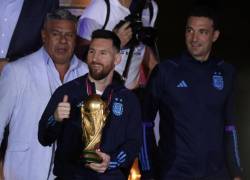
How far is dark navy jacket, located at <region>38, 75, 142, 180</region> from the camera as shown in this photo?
3.51 metres

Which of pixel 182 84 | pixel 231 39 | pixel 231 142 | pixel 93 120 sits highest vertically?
pixel 231 39

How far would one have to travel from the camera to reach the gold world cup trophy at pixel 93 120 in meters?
3.42

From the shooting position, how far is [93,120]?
3.44 metres

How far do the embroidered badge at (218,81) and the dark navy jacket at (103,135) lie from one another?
551mm

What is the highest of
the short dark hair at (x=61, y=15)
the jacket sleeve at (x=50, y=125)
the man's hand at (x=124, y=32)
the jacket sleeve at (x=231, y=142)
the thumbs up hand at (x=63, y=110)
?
the short dark hair at (x=61, y=15)

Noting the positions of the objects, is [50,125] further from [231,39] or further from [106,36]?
[231,39]

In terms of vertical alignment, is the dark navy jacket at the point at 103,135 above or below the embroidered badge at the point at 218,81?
below

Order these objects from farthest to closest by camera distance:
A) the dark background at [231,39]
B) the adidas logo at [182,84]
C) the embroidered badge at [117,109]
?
the dark background at [231,39] → the adidas logo at [182,84] → the embroidered badge at [117,109]

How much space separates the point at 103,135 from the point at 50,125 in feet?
0.97

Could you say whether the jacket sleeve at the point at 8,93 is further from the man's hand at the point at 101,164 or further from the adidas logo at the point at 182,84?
the adidas logo at the point at 182,84

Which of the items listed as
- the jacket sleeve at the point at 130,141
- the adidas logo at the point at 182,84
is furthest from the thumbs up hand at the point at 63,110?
the adidas logo at the point at 182,84

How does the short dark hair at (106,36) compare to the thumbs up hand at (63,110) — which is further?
the short dark hair at (106,36)

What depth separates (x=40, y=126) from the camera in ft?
11.7

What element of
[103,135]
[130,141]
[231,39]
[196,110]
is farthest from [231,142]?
[231,39]
